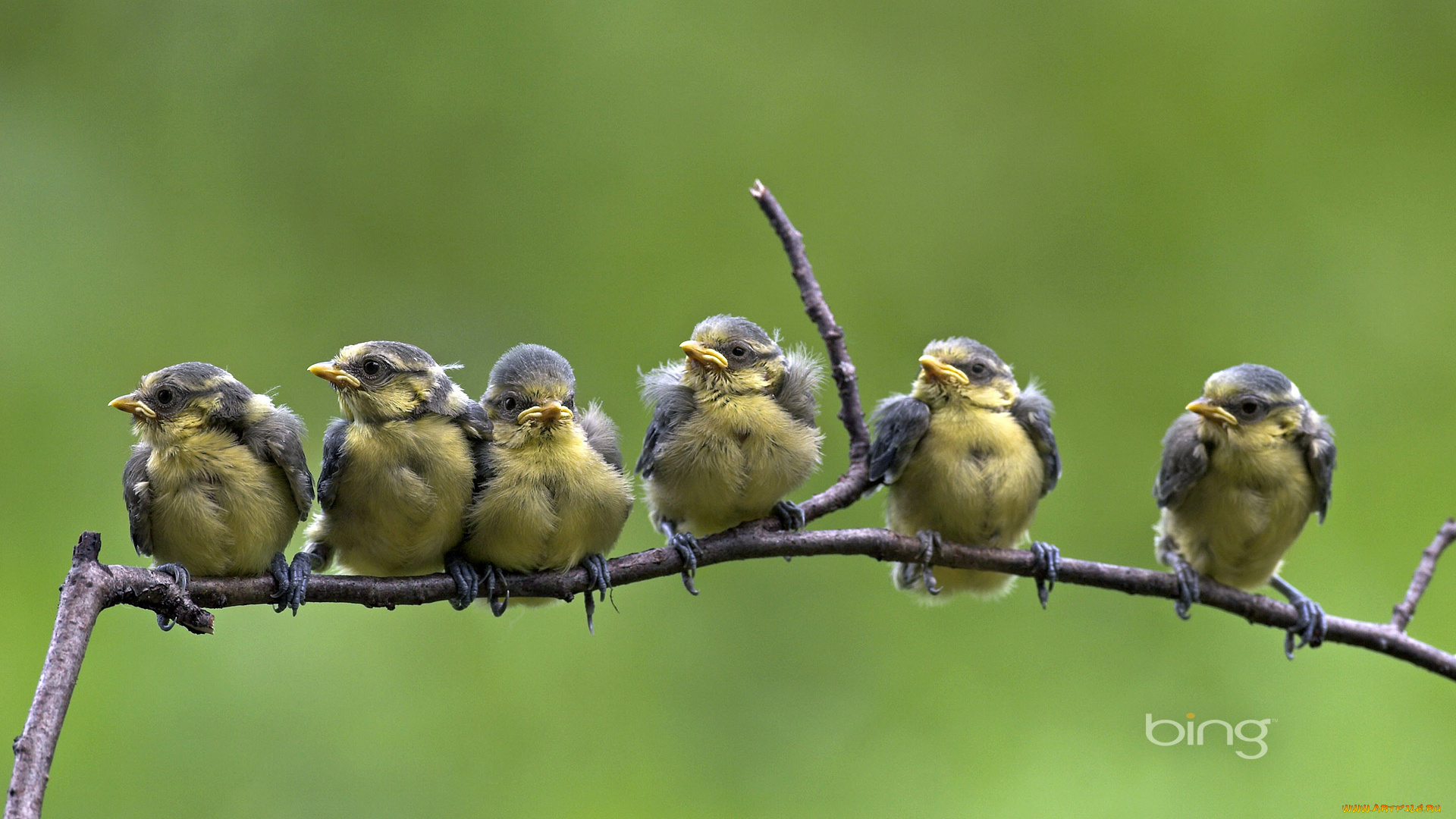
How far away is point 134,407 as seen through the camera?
1483 mm

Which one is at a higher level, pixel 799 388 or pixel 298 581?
pixel 799 388

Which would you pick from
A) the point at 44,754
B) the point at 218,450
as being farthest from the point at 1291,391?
the point at 44,754

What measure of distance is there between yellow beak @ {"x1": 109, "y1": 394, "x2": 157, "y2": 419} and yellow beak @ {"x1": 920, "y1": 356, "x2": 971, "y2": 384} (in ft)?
4.01

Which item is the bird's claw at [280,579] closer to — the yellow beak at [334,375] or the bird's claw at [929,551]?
the yellow beak at [334,375]

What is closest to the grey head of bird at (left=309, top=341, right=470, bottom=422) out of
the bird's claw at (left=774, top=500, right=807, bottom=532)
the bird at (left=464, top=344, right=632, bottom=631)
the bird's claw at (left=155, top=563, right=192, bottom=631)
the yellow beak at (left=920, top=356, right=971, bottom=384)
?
the bird at (left=464, top=344, right=632, bottom=631)

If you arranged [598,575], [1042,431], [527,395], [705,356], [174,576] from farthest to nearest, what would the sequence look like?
[1042,431], [705,356], [527,395], [598,575], [174,576]

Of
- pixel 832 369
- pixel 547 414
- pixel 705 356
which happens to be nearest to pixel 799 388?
pixel 832 369

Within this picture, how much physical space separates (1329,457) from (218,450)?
1.84 m

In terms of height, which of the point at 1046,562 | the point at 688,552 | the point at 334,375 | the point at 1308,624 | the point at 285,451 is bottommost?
the point at 1308,624

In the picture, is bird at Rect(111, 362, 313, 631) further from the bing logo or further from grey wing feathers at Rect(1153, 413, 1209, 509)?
the bing logo

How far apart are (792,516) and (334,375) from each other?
28.5 inches

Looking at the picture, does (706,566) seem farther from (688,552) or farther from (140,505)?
(140,505)

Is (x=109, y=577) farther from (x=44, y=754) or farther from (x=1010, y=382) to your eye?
(x=1010, y=382)

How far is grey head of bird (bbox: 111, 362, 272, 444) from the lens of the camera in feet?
4.96
